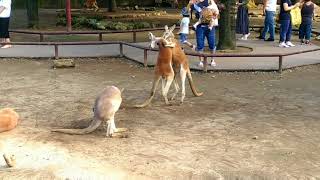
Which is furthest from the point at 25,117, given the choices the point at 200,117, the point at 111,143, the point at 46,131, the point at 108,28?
the point at 108,28

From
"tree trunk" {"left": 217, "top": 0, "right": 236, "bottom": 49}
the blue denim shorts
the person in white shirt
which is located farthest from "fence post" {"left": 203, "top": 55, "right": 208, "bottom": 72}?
the person in white shirt

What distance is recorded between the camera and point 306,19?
42.1ft

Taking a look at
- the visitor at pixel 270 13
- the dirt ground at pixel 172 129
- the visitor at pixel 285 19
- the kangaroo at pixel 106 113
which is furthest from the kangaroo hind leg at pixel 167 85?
the visitor at pixel 270 13

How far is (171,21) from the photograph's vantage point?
19453mm

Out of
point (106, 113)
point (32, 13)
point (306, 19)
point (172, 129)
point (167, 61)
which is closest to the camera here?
point (106, 113)

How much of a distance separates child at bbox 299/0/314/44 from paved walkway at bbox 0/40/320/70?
53 centimetres

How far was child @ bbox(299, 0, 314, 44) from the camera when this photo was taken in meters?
12.6

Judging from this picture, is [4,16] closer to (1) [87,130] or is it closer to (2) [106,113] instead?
(1) [87,130]

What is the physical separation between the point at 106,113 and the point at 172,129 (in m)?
0.88

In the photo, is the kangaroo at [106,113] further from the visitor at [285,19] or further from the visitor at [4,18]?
the visitor at [285,19]

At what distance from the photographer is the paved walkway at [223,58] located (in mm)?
10305

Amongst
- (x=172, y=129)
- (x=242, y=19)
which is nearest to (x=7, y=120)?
(x=172, y=129)

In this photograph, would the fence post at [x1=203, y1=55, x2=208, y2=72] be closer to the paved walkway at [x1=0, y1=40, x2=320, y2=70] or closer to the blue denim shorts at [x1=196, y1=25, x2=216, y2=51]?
the paved walkway at [x1=0, y1=40, x2=320, y2=70]

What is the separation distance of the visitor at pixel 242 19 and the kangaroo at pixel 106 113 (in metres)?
7.89
